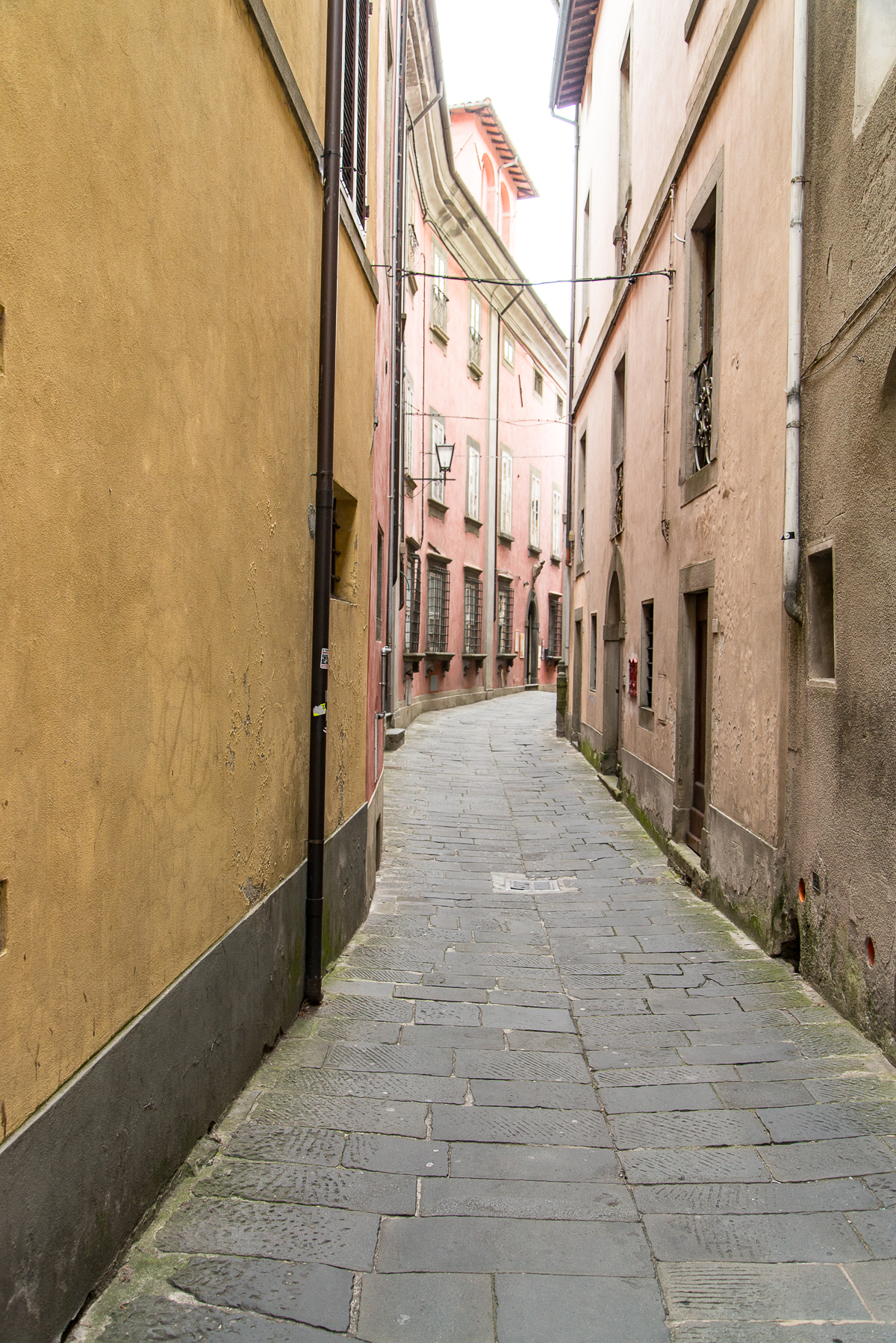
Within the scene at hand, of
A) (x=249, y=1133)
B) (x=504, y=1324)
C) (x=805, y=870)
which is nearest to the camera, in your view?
(x=504, y=1324)

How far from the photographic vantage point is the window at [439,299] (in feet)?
72.7

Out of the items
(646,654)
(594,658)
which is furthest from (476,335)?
(646,654)

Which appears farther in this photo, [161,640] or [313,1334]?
[161,640]

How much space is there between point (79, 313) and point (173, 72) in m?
1.16

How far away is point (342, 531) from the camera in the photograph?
6461 millimetres

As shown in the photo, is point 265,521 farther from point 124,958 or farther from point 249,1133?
point 249,1133

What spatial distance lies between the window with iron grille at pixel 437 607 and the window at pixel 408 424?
9.97ft

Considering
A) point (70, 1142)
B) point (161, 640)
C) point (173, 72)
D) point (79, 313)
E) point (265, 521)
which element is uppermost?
point (173, 72)

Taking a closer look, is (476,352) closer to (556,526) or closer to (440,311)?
(440,311)

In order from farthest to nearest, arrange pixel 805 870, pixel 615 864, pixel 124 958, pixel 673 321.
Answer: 1. pixel 673 321
2. pixel 615 864
3. pixel 805 870
4. pixel 124 958

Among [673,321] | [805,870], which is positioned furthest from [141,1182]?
[673,321]

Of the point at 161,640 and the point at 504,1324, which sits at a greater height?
the point at 161,640

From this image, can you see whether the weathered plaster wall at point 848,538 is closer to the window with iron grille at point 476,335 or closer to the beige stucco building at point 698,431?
the beige stucco building at point 698,431

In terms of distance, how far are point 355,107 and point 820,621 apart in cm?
445
